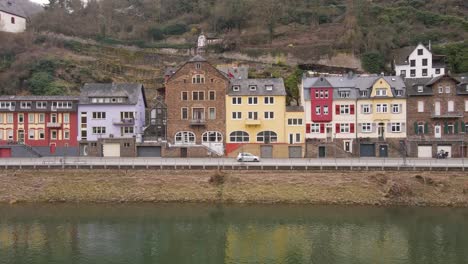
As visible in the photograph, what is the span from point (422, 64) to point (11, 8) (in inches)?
2769

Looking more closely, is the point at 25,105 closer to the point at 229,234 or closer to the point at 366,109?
the point at 229,234

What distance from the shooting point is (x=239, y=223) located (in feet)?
112

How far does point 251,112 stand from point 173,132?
9.12 m

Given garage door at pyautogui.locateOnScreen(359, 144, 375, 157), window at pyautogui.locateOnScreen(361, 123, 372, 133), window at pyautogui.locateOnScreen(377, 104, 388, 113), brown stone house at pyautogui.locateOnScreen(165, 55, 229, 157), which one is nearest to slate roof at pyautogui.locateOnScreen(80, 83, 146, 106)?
brown stone house at pyautogui.locateOnScreen(165, 55, 229, 157)

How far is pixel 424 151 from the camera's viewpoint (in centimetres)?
5044

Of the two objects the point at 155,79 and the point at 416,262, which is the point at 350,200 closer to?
the point at 416,262

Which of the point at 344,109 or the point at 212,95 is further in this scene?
the point at 212,95

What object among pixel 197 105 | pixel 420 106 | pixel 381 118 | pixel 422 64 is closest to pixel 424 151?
pixel 420 106

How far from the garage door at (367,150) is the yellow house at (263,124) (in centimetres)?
664

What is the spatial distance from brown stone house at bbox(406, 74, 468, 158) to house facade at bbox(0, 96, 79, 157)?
38177mm

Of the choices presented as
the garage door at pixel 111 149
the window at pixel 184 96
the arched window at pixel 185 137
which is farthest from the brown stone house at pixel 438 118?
the garage door at pixel 111 149

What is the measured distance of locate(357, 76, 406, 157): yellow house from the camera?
5134cm

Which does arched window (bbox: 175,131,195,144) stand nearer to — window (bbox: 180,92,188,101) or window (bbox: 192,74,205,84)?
window (bbox: 180,92,188,101)

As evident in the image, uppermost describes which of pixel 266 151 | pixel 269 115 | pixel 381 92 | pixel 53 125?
pixel 381 92
